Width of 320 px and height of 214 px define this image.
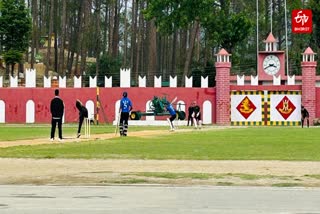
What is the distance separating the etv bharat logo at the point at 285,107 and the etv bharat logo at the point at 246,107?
1939 mm

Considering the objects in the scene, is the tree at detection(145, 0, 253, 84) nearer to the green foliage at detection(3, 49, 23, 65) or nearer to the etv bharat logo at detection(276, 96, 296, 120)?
the green foliage at detection(3, 49, 23, 65)

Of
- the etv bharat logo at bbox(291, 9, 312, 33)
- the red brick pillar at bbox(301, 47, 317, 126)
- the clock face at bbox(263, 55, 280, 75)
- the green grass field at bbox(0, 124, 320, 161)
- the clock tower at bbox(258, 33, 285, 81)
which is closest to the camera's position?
the green grass field at bbox(0, 124, 320, 161)

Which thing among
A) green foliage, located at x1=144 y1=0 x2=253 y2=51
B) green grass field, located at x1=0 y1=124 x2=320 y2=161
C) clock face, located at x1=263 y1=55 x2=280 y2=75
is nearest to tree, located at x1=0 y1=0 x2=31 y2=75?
green foliage, located at x1=144 y1=0 x2=253 y2=51

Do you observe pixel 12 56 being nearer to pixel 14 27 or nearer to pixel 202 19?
pixel 14 27

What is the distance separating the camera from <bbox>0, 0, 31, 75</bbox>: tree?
6706 cm

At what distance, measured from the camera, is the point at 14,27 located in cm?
6756

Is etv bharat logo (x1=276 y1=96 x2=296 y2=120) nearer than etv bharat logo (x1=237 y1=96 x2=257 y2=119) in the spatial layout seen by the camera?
Yes

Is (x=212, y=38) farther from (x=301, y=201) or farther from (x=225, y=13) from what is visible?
(x=301, y=201)

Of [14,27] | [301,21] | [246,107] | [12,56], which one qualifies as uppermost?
[301,21]

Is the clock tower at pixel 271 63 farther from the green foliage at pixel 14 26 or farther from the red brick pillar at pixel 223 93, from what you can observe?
the green foliage at pixel 14 26

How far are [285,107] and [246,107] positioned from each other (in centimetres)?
300

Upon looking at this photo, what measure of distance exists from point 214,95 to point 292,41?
117 ft

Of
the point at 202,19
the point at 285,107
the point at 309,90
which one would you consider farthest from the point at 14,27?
the point at 309,90

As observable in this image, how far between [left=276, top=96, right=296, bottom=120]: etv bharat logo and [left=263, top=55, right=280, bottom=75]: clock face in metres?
3.69
